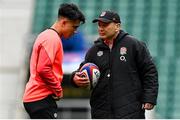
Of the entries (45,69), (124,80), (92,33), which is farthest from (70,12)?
(92,33)

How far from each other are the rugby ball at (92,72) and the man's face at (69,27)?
0.33 meters

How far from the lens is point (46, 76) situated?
7.90 m

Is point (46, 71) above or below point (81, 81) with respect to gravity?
above

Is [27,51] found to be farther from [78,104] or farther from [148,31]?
[148,31]

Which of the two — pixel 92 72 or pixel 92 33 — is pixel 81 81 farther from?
pixel 92 33

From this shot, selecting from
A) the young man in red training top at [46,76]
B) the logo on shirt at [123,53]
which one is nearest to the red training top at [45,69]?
the young man in red training top at [46,76]

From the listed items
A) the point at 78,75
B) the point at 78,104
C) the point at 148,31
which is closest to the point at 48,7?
the point at 148,31

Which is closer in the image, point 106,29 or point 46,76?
point 46,76

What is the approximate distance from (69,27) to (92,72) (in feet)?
1.47

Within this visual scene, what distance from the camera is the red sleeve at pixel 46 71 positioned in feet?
25.9

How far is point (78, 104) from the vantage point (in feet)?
73.3

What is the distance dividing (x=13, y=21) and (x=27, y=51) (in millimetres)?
3694

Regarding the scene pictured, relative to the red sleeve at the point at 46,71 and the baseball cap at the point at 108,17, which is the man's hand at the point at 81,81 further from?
the baseball cap at the point at 108,17

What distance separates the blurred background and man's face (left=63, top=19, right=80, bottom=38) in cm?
1493
